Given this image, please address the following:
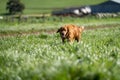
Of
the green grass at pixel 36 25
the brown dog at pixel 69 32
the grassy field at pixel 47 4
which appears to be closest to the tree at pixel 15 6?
the grassy field at pixel 47 4

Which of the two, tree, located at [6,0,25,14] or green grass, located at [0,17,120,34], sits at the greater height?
green grass, located at [0,17,120,34]

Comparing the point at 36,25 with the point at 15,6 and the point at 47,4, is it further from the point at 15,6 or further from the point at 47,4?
the point at 47,4

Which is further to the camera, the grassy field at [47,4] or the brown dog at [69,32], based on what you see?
the grassy field at [47,4]

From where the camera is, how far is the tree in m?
117

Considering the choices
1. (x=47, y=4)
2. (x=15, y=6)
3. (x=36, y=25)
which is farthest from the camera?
(x=47, y=4)

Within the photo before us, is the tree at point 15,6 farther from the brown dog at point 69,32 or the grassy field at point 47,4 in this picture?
the brown dog at point 69,32

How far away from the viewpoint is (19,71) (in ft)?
25.4

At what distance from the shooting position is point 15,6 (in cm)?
12019

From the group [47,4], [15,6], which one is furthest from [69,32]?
[47,4]

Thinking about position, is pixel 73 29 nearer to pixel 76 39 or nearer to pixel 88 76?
pixel 76 39

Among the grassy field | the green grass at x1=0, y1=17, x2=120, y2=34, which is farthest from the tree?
the green grass at x1=0, y1=17, x2=120, y2=34

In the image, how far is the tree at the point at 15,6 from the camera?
11706 centimetres

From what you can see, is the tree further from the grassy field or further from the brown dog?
the brown dog

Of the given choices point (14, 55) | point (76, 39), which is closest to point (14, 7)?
point (76, 39)
